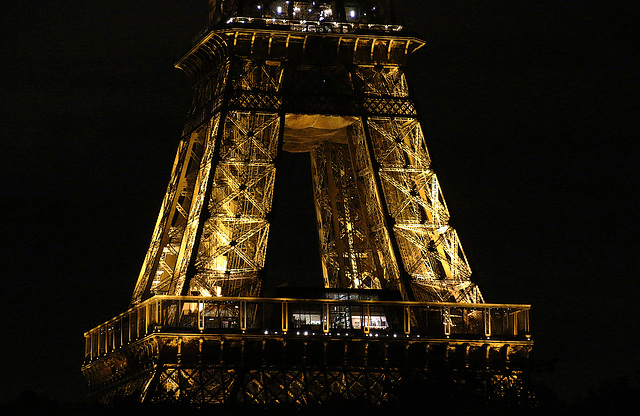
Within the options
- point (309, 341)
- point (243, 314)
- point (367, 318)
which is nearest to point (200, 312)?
point (243, 314)

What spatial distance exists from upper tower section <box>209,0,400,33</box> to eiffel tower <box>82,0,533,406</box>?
0.26 ft

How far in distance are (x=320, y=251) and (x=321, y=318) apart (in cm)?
1148

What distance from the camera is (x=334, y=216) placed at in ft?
349

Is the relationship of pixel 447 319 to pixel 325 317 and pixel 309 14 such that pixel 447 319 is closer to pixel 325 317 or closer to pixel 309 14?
pixel 325 317

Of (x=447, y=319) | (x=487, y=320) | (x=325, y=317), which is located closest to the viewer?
(x=325, y=317)

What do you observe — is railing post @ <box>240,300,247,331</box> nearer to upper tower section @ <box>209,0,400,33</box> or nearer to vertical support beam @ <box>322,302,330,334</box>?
vertical support beam @ <box>322,302,330,334</box>

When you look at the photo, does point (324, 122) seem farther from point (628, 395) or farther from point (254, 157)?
point (628, 395)

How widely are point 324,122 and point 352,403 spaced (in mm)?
19871

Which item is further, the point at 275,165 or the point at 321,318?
the point at 275,165

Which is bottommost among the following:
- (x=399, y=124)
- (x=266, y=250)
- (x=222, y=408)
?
(x=222, y=408)

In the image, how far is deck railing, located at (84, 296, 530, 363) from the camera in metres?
93.8

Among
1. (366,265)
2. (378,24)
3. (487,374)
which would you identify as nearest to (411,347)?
(487,374)

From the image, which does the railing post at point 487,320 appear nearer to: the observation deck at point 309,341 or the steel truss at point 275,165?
the observation deck at point 309,341

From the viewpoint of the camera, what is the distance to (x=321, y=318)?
9588 centimetres
